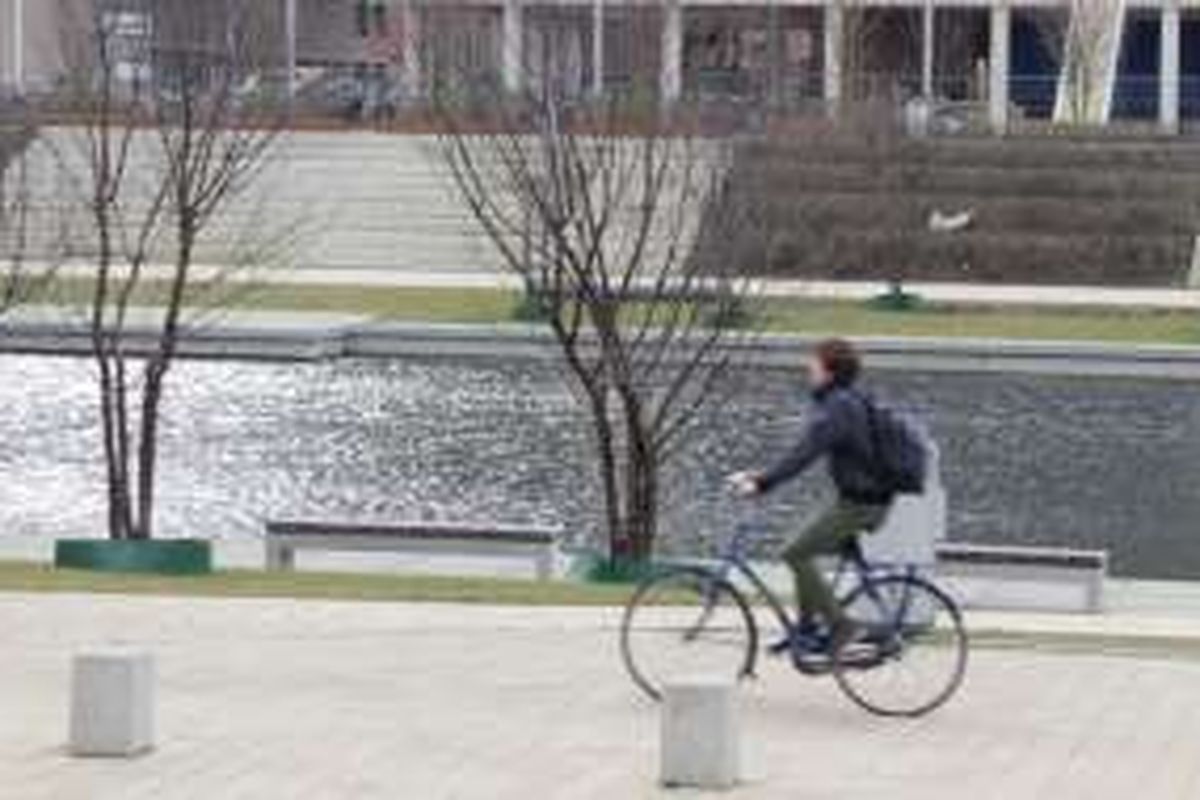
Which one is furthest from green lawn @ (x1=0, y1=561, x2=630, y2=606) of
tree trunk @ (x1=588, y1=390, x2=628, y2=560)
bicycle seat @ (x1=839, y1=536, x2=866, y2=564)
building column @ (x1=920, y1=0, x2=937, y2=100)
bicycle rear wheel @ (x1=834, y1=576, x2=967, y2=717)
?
building column @ (x1=920, y1=0, x2=937, y2=100)

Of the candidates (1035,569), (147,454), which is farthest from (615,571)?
(147,454)

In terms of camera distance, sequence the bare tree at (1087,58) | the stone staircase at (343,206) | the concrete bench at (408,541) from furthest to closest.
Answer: the bare tree at (1087,58) < the stone staircase at (343,206) < the concrete bench at (408,541)

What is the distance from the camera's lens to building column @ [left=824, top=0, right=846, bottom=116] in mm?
62469

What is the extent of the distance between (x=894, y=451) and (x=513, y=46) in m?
23.4

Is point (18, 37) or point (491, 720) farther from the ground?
point (18, 37)

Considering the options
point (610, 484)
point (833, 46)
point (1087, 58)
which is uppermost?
point (833, 46)

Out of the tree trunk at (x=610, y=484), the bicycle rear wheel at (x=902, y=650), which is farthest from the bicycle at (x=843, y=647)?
the tree trunk at (x=610, y=484)

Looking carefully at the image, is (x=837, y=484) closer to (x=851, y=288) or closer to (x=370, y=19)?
(x=851, y=288)

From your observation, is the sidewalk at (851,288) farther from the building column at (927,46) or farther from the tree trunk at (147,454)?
the building column at (927,46)

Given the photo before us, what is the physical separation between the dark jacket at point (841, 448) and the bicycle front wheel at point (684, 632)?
2.34 feet

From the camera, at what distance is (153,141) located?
4456 centimetres

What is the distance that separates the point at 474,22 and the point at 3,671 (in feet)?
109

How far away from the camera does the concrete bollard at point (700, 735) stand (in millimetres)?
11555

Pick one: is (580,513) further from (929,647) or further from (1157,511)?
(929,647)
